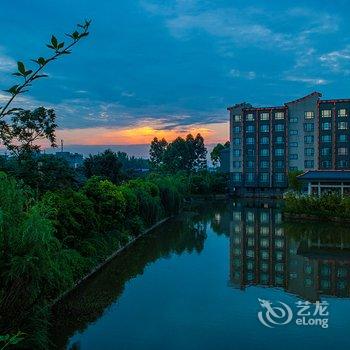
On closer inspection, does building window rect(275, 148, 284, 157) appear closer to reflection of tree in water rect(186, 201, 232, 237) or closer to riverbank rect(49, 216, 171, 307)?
reflection of tree in water rect(186, 201, 232, 237)

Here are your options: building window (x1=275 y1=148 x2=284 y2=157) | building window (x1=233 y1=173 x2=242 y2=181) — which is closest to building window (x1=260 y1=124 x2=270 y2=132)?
building window (x1=275 y1=148 x2=284 y2=157)

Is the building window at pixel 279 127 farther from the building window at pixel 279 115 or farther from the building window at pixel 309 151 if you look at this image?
the building window at pixel 309 151

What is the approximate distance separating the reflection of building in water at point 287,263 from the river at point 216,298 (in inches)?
1.5

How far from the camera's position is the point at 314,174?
122 ft

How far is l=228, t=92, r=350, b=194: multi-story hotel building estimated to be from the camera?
51.9 meters

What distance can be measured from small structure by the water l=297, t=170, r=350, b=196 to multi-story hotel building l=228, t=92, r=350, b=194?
16.5m

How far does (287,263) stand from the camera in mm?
18172

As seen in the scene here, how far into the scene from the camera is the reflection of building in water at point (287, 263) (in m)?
14.6

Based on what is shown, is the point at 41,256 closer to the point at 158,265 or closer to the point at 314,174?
the point at 158,265

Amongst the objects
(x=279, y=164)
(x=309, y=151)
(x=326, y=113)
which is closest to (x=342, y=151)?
(x=309, y=151)

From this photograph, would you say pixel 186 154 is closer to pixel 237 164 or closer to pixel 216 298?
pixel 237 164

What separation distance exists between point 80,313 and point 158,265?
6.79m

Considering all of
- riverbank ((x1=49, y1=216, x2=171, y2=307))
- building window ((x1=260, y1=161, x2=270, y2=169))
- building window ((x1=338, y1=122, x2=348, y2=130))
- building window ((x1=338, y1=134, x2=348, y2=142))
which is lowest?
riverbank ((x1=49, y1=216, x2=171, y2=307))

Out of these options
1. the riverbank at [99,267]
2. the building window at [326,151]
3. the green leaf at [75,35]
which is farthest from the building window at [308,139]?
the green leaf at [75,35]
